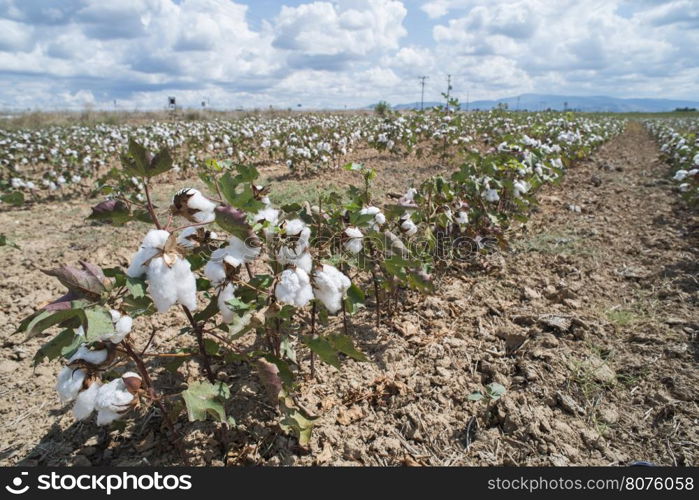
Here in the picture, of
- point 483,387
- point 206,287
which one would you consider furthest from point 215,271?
point 483,387

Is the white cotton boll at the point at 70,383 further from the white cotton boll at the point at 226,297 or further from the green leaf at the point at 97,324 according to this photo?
the white cotton boll at the point at 226,297

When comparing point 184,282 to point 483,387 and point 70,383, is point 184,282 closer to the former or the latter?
point 70,383

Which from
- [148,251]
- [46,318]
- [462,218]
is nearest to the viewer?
[46,318]

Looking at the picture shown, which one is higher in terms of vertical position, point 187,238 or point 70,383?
point 187,238

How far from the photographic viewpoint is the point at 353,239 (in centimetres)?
195

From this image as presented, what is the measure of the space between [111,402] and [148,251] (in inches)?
19.4

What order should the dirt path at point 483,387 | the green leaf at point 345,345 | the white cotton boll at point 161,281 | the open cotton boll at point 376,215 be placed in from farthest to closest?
1. the open cotton boll at point 376,215
2. the dirt path at point 483,387
3. the green leaf at point 345,345
4. the white cotton boll at point 161,281

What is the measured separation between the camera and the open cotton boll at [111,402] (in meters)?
1.25

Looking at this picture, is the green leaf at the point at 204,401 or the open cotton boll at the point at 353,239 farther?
the open cotton boll at the point at 353,239

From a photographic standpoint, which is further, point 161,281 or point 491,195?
point 491,195

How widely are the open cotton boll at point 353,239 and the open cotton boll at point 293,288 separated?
0.59m

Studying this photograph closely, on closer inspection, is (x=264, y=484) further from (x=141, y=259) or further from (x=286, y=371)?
(x=141, y=259)

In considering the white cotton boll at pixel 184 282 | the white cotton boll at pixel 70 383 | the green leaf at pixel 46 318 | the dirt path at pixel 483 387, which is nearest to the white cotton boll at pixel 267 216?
the white cotton boll at pixel 184 282

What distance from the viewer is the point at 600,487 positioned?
1621mm
